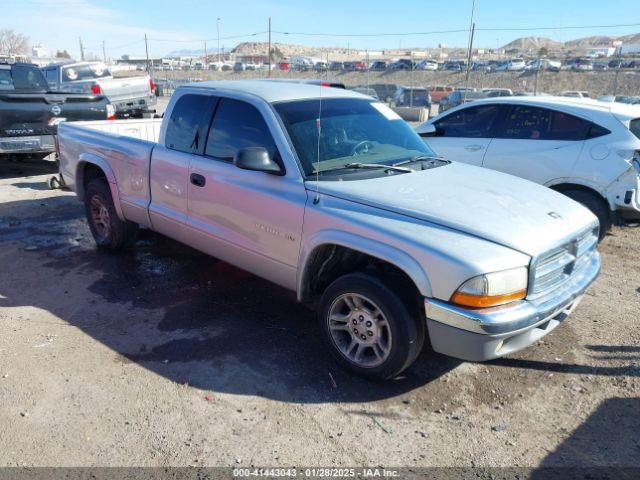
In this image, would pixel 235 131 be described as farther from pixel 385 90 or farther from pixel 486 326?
pixel 385 90

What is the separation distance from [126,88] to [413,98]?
17.6m

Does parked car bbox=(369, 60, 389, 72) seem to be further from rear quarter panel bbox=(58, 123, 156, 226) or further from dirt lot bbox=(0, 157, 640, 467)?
dirt lot bbox=(0, 157, 640, 467)

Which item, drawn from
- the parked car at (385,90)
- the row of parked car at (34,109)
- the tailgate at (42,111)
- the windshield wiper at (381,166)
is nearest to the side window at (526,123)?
the windshield wiper at (381,166)

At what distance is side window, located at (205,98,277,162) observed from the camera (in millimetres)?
4102

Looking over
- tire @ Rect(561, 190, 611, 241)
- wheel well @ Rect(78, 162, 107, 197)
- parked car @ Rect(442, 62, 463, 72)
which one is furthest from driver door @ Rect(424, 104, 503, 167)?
parked car @ Rect(442, 62, 463, 72)

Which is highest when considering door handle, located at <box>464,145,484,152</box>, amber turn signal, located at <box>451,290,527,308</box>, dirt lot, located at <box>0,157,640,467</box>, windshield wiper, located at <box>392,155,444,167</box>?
windshield wiper, located at <box>392,155,444,167</box>

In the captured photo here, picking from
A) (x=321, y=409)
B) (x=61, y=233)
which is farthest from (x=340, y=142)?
(x=61, y=233)

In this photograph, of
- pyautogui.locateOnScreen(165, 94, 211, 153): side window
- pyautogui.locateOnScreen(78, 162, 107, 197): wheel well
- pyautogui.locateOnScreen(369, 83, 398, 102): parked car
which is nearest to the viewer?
pyautogui.locateOnScreen(165, 94, 211, 153): side window

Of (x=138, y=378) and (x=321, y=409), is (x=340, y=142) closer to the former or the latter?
(x=321, y=409)

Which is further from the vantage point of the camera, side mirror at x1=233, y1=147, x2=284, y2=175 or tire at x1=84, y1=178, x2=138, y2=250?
tire at x1=84, y1=178, x2=138, y2=250

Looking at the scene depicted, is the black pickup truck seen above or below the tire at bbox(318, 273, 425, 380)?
Result: above

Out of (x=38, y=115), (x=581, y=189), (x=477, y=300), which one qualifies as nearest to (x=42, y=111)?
(x=38, y=115)

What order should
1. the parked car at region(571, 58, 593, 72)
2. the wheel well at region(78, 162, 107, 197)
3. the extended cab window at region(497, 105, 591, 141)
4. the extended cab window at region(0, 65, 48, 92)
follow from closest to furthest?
the wheel well at region(78, 162, 107, 197), the extended cab window at region(497, 105, 591, 141), the extended cab window at region(0, 65, 48, 92), the parked car at region(571, 58, 593, 72)

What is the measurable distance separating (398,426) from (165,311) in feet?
7.78
